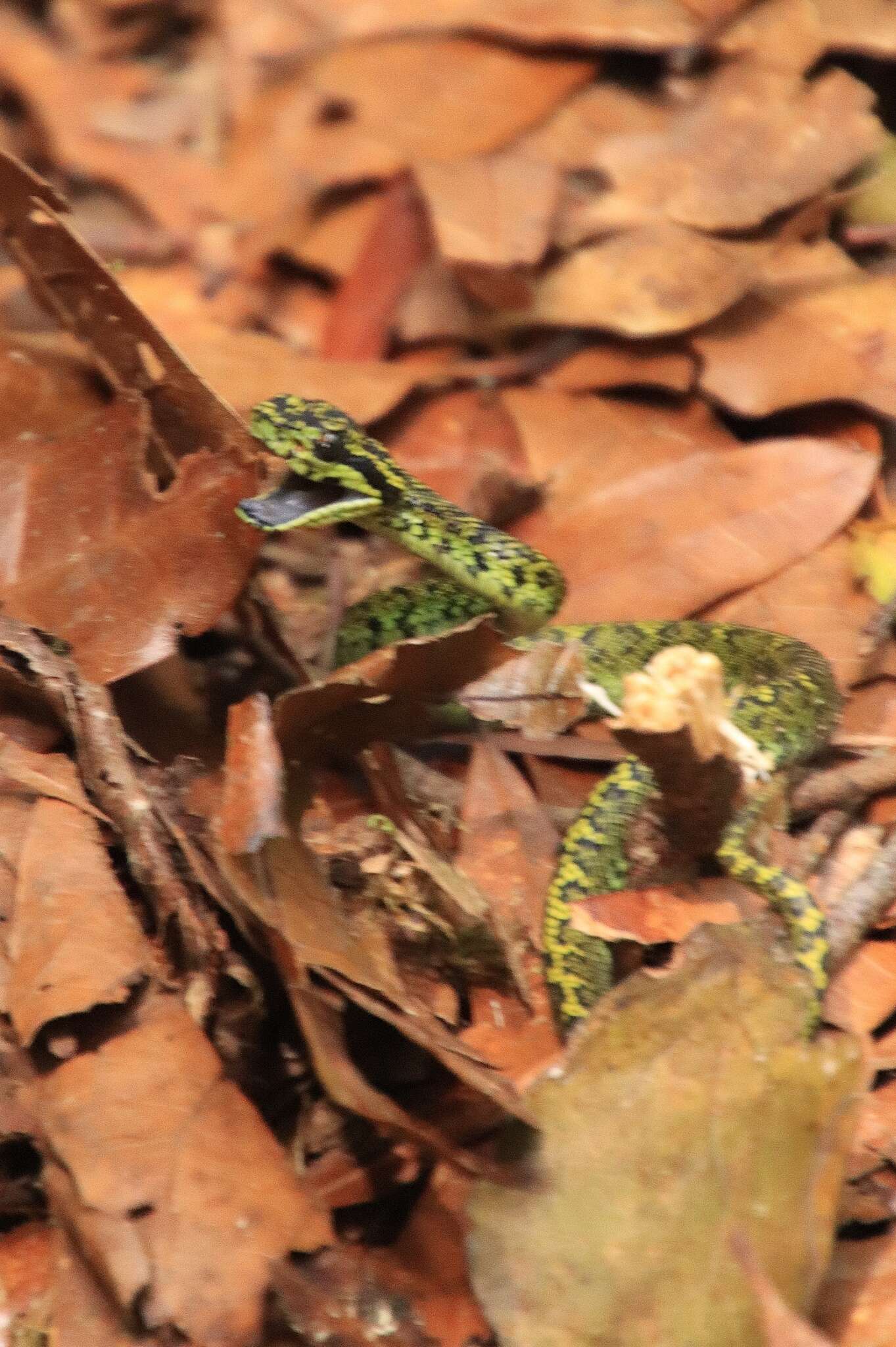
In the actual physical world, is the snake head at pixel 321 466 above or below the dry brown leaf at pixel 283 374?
above

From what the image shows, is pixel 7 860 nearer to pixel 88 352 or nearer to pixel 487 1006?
pixel 487 1006

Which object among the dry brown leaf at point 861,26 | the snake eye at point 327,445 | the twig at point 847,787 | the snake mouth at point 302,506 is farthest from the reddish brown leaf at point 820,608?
the dry brown leaf at point 861,26

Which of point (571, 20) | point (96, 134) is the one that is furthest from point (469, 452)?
point (96, 134)

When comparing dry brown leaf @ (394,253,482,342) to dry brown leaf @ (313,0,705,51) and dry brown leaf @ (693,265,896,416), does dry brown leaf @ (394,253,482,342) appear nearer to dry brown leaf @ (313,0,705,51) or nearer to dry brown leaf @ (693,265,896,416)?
dry brown leaf @ (693,265,896,416)

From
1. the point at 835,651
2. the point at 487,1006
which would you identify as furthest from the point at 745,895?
the point at 835,651

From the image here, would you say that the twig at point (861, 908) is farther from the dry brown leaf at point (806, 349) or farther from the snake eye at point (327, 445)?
the snake eye at point (327, 445)
